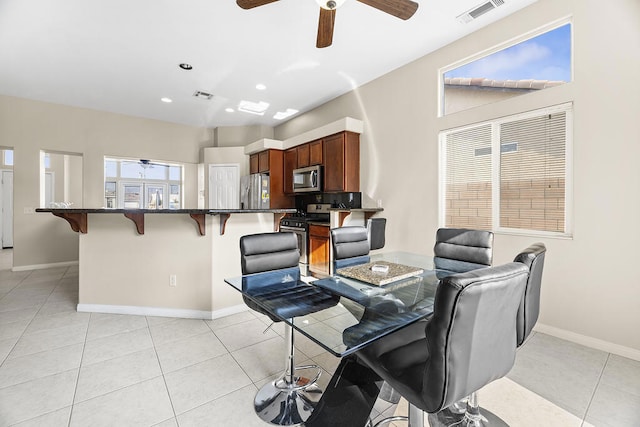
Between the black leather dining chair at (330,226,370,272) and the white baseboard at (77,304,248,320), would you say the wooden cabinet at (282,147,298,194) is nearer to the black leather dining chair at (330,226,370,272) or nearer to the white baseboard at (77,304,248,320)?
the white baseboard at (77,304,248,320)

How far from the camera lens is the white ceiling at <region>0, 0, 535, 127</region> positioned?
275 cm

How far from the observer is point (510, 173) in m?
2.97

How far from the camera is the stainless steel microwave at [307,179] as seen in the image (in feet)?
15.9

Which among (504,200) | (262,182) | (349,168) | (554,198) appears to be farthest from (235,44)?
A: (554,198)

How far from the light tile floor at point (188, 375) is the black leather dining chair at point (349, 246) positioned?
2.49 ft

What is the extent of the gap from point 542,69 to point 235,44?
3.19 meters

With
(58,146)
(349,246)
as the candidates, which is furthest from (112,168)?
(349,246)

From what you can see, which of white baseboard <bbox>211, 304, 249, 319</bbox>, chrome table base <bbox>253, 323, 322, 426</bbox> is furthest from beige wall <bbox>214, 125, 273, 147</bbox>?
chrome table base <bbox>253, 323, 322, 426</bbox>

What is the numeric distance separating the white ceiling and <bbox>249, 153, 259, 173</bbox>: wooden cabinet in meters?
1.48

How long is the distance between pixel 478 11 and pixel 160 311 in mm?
4398

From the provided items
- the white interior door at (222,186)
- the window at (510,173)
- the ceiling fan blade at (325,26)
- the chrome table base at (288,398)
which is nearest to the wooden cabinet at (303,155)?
the white interior door at (222,186)

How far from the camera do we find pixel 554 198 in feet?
8.70

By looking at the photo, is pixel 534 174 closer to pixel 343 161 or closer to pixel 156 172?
pixel 343 161

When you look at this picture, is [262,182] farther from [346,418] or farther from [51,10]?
[346,418]
